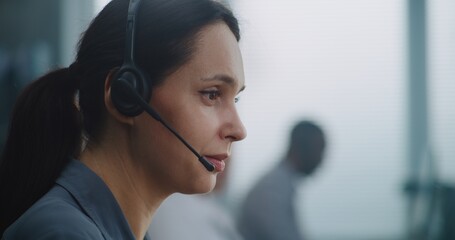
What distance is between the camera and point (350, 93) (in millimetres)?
4277

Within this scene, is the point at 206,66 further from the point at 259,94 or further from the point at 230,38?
the point at 259,94

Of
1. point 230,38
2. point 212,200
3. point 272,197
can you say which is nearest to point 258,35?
point 230,38

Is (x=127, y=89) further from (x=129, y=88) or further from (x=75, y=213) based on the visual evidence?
(x=75, y=213)

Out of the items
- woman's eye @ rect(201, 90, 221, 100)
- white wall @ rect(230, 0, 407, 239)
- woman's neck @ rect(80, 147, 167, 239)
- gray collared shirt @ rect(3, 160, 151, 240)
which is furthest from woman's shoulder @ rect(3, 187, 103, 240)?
white wall @ rect(230, 0, 407, 239)

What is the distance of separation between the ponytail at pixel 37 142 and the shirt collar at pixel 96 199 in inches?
1.7

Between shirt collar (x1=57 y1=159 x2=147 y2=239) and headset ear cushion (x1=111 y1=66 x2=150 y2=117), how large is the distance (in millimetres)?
103

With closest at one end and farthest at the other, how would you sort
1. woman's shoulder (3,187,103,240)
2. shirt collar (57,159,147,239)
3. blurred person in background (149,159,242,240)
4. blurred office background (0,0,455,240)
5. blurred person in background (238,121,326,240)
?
woman's shoulder (3,187,103,240) → shirt collar (57,159,147,239) → blurred person in background (149,159,242,240) → blurred person in background (238,121,326,240) → blurred office background (0,0,455,240)

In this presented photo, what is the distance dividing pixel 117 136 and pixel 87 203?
119mm

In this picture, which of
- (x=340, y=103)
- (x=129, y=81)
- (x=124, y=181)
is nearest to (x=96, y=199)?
(x=124, y=181)

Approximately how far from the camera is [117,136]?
1239 millimetres

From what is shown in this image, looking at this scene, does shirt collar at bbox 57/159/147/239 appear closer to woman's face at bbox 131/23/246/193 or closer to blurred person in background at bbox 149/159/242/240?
woman's face at bbox 131/23/246/193

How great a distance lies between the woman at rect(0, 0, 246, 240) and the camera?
1200 millimetres

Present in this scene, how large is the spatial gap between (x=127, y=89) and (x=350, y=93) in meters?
3.18

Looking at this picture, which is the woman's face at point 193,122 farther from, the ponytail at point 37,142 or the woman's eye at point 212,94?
the ponytail at point 37,142
